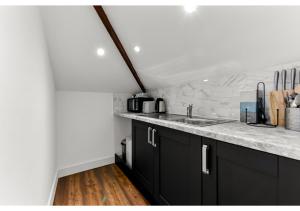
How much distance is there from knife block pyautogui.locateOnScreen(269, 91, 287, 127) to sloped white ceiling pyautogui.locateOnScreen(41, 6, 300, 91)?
268 millimetres

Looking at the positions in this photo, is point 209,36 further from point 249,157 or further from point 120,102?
point 120,102

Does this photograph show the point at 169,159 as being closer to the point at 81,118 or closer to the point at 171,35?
the point at 171,35

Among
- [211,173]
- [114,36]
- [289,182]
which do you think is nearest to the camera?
[289,182]

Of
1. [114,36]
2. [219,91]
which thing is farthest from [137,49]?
[219,91]

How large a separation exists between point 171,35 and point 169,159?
1.24 meters

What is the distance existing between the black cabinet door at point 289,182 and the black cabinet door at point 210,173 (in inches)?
14.3

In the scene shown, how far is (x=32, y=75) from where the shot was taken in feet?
3.73

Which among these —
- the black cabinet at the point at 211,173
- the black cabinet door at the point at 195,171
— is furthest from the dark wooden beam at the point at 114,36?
the black cabinet door at the point at 195,171

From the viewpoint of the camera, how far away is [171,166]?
149 centimetres

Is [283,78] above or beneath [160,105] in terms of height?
above

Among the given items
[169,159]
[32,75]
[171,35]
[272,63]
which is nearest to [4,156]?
[32,75]

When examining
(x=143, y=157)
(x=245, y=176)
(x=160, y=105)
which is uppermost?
(x=160, y=105)

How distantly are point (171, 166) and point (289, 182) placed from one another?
91 cm

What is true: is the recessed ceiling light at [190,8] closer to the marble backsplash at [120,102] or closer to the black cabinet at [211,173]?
the black cabinet at [211,173]
